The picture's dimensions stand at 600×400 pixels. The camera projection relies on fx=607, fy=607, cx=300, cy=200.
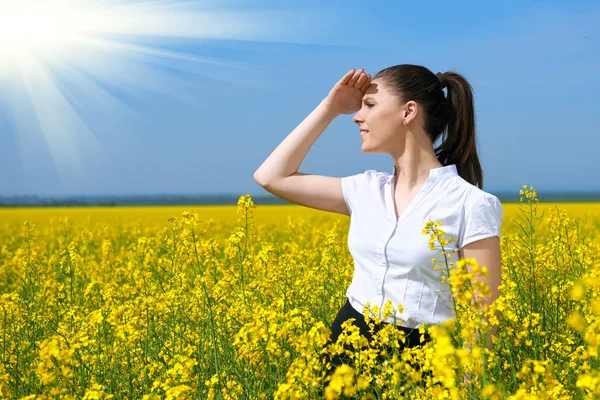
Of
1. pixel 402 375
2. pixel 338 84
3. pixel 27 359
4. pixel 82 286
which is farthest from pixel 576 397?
pixel 82 286

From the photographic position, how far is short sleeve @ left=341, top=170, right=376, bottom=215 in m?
3.37

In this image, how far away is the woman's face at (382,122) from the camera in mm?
3148

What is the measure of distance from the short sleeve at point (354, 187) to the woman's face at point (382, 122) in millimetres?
261

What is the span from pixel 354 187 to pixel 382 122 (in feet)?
1.46

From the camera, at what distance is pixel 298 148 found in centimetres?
356

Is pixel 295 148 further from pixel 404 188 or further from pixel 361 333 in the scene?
pixel 361 333

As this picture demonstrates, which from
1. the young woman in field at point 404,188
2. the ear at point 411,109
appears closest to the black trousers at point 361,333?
the young woman in field at point 404,188

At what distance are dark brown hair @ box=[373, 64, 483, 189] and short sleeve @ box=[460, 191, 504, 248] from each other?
398 millimetres

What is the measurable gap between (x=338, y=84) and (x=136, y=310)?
71.0 inches

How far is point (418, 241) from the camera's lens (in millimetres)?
2951

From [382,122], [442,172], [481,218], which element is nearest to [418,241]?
[481,218]

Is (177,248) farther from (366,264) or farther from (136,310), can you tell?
(366,264)

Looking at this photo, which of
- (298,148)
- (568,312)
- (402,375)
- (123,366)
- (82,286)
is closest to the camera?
(402,375)

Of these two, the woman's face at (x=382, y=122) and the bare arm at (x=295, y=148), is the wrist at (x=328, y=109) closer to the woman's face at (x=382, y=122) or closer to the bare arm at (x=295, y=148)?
the bare arm at (x=295, y=148)
